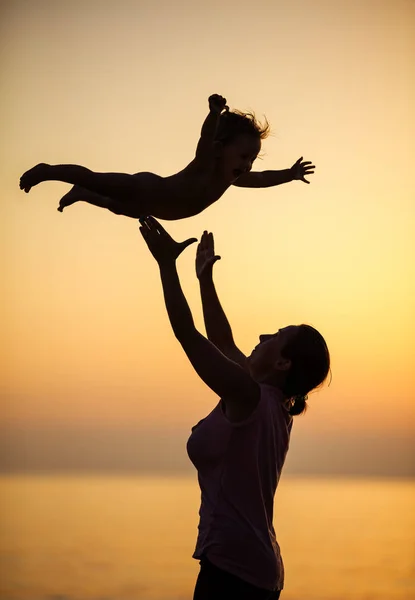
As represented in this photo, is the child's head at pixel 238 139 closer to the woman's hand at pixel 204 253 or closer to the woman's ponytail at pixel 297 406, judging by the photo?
the woman's hand at pixel 204 253

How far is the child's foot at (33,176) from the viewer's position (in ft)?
7.34

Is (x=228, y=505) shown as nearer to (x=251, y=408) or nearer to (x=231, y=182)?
(x=251, y=408)

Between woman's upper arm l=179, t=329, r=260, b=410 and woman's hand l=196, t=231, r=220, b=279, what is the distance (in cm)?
33

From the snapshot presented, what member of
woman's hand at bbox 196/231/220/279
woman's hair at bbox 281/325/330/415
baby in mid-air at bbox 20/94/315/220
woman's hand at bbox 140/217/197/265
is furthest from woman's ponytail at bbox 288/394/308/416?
baby in mid-air at bbox 20/94/315/220

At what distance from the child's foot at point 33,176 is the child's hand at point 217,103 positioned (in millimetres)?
445

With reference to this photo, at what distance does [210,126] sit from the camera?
2221 millimetres

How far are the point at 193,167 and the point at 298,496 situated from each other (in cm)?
1067

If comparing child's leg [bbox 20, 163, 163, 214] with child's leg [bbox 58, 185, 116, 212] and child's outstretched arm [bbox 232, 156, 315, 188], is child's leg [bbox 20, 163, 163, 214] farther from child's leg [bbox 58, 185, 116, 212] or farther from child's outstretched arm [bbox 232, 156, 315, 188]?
child's outstretched arm [bbox 232, 156, 315, 188]

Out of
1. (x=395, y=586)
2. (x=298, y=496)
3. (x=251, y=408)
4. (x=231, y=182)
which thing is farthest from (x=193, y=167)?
(x=298, y=496)

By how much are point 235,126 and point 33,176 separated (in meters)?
0.50

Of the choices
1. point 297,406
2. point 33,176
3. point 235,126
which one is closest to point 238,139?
point 235,126

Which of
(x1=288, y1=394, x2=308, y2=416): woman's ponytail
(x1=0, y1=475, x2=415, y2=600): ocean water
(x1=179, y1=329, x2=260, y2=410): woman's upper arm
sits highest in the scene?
(x1=179, y1=329, x2=260, y2=410): woman's upper arm

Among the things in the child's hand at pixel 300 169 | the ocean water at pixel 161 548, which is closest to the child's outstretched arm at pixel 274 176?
the child's hand at pixel 300 169

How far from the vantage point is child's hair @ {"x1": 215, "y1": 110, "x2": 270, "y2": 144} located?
230 centimetres
